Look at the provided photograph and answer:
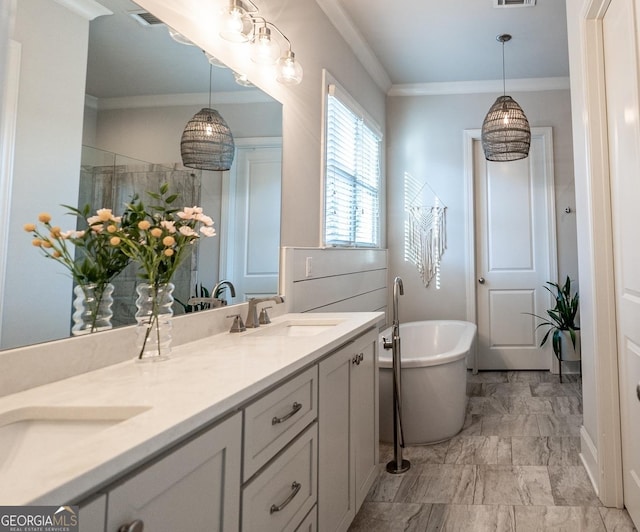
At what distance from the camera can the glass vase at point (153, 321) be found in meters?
1.13

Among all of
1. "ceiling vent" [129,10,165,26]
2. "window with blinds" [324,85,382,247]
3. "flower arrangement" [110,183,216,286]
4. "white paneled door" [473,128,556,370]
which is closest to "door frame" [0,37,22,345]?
"flower arrangement" [110,183,216,286]

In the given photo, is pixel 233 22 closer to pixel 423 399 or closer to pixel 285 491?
pixel 285 491

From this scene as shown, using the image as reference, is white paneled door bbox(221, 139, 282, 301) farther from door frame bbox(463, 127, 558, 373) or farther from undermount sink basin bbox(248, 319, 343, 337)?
door frame bbox(463, 127, 558, 373)

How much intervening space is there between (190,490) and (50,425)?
29 centimetres

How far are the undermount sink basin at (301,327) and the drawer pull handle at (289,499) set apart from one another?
0.74 m

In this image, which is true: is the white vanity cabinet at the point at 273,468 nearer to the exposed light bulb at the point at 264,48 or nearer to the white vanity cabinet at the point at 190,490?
the white vanity cabinet at the point at 190,490

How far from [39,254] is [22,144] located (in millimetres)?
245

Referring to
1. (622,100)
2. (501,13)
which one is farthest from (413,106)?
(622,100)

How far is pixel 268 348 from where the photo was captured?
129 centimetres

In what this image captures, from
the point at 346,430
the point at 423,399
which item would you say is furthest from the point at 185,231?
the point at 423,399

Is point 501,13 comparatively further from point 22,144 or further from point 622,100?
A: point 22,144

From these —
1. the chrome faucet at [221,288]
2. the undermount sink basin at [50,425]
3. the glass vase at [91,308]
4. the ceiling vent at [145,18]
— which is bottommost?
the undermount sink basin at [50,425]

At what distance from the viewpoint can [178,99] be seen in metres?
1.48

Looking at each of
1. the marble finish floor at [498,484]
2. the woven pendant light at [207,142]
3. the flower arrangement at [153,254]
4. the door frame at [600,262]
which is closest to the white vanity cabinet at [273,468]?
the marble finish floor at [498,484]
